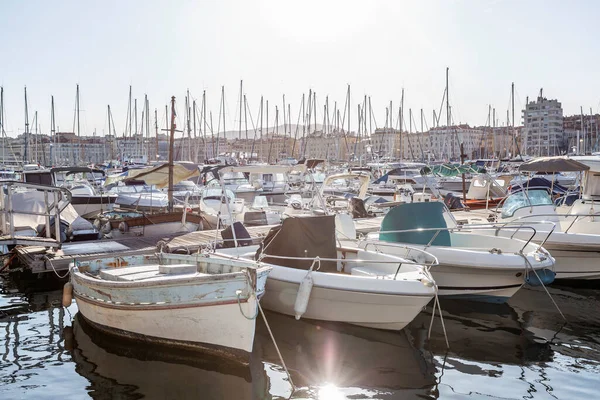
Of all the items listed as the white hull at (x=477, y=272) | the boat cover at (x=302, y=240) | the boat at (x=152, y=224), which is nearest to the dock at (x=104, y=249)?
the boat at (x=152, y=224)

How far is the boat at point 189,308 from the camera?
325 inches

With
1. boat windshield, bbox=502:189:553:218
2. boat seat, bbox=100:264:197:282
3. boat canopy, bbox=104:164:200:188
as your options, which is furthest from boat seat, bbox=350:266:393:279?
boat canopy, bbox=104:164:200:188

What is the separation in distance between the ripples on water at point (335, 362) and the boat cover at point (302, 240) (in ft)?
4.10

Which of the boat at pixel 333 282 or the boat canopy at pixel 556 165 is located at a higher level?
the boat canopy at pixel 556 165

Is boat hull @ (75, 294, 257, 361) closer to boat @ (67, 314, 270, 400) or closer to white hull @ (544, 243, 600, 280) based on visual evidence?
boat @ (67, 314, 270, 400)

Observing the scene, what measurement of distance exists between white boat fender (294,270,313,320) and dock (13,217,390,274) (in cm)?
318

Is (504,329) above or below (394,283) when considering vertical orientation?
below

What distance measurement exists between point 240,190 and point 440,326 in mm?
24298

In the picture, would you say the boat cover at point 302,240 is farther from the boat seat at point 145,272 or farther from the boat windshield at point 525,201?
the boat windshield at point 525,201

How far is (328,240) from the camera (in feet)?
35.6

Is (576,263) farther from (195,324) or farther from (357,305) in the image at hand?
(195,324)

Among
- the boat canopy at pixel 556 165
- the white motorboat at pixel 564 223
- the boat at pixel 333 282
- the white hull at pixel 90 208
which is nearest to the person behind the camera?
the boat at pixel 333 282

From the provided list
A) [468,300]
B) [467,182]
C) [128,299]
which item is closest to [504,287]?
[468,300]

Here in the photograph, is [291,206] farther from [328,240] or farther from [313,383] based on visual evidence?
[313,383]
